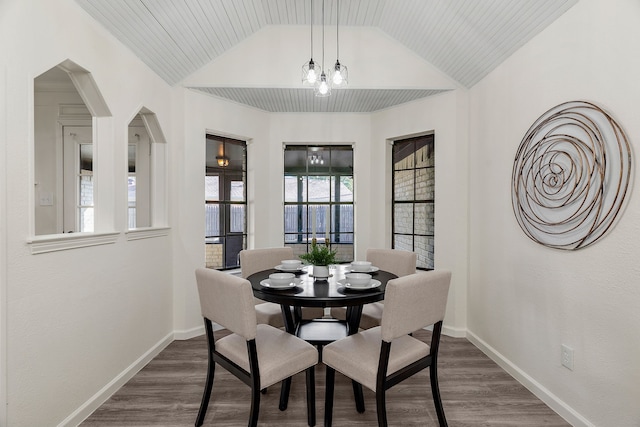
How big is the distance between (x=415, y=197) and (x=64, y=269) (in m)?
3.12

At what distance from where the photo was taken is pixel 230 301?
1571 mm

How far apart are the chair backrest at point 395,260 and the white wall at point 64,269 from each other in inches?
77.4

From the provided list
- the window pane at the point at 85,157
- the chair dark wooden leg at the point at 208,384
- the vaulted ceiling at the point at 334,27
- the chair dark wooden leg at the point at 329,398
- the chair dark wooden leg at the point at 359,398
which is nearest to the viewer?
the chair dark wooden leg at the point at 329,398

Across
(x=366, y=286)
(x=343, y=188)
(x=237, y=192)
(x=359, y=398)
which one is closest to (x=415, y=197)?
(x=343, y=188)

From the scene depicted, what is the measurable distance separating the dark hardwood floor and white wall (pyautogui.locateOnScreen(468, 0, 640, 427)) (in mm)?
213

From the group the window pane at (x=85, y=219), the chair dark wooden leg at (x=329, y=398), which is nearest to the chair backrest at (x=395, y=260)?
the chair dark wooden leg at (x=329, y=398)

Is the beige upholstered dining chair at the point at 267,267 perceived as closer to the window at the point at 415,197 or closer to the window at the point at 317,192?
the window at the point at 317,192

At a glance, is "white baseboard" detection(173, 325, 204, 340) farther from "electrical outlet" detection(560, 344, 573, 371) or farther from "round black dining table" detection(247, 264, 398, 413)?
"electrical outlet" detection(560, 344, 573, 371)

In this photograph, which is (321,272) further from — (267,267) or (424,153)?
(424,153)

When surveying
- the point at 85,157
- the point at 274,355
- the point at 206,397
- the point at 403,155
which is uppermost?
the point at 403,155

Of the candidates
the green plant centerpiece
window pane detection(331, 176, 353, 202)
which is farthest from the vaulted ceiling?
the green plant centerpiece

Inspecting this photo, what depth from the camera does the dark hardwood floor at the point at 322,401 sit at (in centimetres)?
183

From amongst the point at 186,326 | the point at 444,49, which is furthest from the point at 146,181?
the point at 444,49

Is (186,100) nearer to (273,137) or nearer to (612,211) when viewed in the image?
(273,137)
